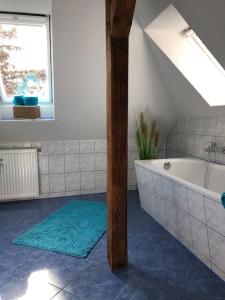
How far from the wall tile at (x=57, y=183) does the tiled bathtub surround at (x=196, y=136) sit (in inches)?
71.9

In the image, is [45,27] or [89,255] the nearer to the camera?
[89,255]

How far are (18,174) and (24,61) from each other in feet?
5.05

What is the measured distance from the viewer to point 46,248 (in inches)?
96.3

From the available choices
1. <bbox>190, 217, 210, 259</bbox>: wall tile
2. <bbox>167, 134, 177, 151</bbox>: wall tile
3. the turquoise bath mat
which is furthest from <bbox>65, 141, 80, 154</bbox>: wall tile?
<bbox>190, 217, 210, 259</bbox>: wall tile

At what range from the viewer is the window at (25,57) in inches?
119

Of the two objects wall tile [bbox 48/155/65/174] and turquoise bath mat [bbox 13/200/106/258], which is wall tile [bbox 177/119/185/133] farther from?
wall tile [bbox 48/155/65/174]

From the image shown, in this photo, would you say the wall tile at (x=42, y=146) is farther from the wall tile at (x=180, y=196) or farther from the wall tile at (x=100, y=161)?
the wall tile at (x=180, y=196)

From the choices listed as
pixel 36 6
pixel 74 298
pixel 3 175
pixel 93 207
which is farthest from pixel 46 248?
pixel 36 6

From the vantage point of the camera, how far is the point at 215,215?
195 centimetres

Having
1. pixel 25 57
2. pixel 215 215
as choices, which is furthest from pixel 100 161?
pixel 215 215

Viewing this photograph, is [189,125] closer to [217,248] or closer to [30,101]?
[217,248]

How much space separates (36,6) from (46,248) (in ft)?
8.00

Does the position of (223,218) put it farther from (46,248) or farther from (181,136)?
(181,136)

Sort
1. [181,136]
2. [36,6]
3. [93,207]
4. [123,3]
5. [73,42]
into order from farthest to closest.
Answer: [181,136] < [93,207] < [73,42] < [36,6] < [123,3]
